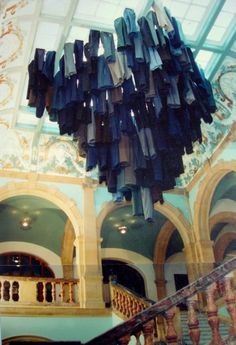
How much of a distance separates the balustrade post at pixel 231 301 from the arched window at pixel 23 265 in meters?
11.7

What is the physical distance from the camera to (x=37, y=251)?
16344 millimetres

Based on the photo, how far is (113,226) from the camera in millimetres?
16547

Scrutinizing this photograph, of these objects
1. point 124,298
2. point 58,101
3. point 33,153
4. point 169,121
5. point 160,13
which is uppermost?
point 33,153

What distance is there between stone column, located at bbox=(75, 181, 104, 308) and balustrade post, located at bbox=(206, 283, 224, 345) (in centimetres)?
677

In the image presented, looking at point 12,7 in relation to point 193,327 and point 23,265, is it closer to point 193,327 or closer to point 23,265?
point 193,327

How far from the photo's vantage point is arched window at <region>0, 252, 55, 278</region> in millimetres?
15562

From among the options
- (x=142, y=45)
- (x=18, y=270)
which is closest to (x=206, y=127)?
(x=142, y=45)

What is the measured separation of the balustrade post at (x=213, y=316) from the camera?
4777 mm

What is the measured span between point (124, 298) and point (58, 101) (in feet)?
19.8

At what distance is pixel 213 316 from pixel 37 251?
12.1m

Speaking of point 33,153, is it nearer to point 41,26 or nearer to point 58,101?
point 41,26

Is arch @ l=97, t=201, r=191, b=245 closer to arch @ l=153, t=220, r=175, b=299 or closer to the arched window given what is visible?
arch @ l=153, t=220, r=175, b=299

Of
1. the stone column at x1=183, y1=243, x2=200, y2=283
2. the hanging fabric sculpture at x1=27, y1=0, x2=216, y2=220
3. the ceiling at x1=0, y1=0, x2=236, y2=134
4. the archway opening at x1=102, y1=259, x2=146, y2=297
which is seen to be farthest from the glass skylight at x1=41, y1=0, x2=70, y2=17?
the archway opening at x1=102, y1=259, x2=146, y2=297

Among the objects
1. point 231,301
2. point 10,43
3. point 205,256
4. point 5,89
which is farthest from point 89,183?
point 231,301
